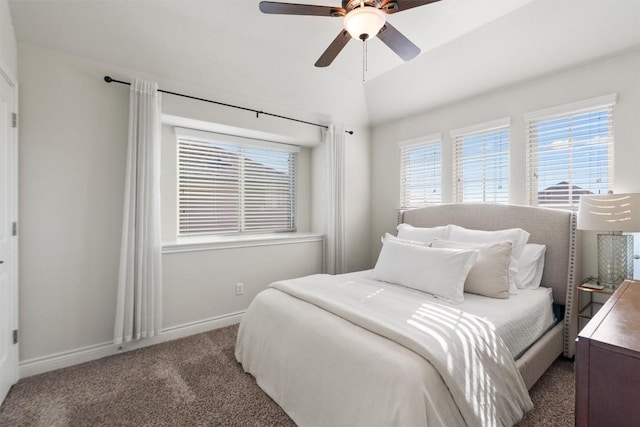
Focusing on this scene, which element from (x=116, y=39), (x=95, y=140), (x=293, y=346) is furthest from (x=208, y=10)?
(x=293, y=346)

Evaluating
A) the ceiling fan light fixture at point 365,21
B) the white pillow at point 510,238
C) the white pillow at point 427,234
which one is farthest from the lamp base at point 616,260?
the ceiling fan light fixture at point 365,21

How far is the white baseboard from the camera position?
7.30 feet

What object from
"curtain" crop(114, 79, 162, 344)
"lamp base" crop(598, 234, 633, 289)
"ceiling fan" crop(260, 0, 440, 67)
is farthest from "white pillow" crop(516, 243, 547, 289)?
"curtain" crop(114, 79, 162, 344)

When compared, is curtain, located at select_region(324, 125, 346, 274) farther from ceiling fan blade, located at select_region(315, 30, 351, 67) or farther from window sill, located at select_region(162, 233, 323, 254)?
ceiling fan blade, located at select_region(315, 30, 351, 67)

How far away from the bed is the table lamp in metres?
0.20

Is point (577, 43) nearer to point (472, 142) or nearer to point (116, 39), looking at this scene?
point (472, 142)

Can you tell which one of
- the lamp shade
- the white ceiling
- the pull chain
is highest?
the pull chain

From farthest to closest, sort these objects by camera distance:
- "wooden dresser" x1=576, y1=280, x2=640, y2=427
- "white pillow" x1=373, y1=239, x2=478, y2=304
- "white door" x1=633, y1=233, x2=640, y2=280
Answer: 1. "white door" x1=633, y1=233, x2=640, y2=280
2. "white pillow" x1=373, y1=239, x2=478, y2=304
3. "wooden dresser" x1=576, y1=280, x2=640, y2=427

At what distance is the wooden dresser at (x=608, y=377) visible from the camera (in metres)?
0.94

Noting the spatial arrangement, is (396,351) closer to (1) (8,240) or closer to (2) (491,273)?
(2) (491,273)

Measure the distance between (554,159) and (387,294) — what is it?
2088mm

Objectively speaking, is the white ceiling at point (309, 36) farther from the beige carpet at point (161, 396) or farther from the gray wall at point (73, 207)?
the beige carpet at point (161, 396)

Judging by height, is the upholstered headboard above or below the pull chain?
below

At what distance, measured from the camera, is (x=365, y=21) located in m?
1.63
